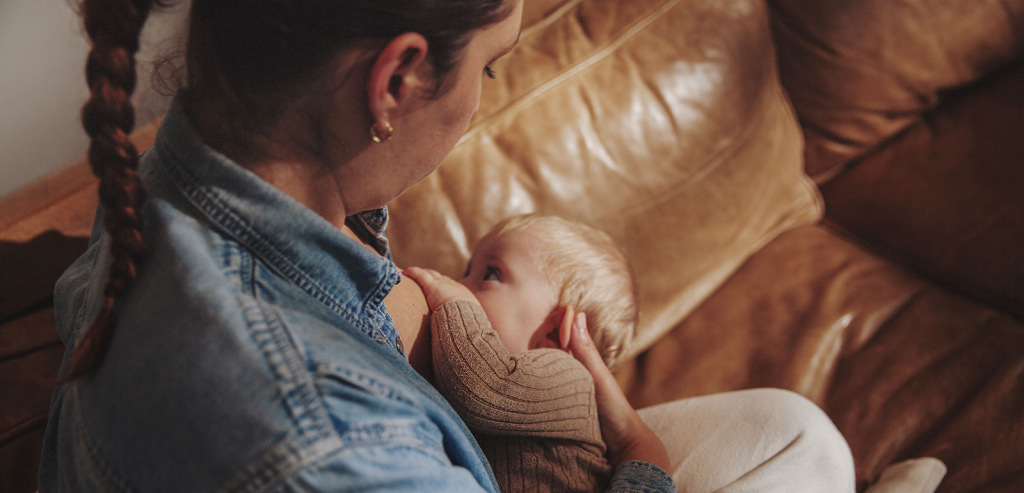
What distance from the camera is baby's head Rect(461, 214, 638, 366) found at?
1.02 metres

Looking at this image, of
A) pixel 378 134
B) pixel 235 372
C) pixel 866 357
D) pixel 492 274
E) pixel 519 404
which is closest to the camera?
pixel 235 372

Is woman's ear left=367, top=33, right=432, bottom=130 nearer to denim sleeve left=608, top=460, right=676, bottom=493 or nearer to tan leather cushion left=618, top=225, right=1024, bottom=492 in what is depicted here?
denim sleeve left=608, top=460, right=676, bottom=493

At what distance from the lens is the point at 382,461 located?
1.58 feet

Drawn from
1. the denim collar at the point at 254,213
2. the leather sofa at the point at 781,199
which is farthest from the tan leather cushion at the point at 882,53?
the denim collar at the point at 254,213

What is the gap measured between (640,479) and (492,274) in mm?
405

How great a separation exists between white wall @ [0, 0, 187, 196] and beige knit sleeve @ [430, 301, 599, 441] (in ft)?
2.54

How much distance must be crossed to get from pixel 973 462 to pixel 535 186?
34.8 inches

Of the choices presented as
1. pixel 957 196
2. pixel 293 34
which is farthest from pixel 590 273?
pixel 957 196

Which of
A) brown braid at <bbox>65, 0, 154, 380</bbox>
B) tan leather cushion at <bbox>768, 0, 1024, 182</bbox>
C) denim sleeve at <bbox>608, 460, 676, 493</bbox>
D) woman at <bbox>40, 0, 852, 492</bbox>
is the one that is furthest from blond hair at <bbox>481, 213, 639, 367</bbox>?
tan leather cushion at <bbox>768, 0, 1024, 182</bbox>

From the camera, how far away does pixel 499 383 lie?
2.75 feet

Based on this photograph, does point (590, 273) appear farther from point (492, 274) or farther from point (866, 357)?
point (866, 357)

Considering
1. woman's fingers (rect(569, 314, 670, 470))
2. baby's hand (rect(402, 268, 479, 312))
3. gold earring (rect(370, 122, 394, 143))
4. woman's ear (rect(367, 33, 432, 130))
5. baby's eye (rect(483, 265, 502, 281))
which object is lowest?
woman's fingers (rect(569, 314, 670, 470))

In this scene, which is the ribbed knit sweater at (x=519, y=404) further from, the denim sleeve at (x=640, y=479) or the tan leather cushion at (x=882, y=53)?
the tan leather cushion at (x=882, y=53)

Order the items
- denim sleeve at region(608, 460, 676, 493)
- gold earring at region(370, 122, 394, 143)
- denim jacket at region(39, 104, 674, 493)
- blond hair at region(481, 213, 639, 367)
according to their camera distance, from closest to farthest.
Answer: denim jacket at region(39, 104, 674, 493) < gold earring at region(370, 122, 394, 143) < denim sleeve at region(608, 460, 676, 493) < blond hair at region(481, 213, 639, 367)
